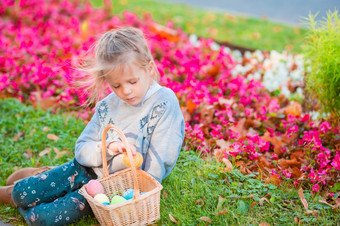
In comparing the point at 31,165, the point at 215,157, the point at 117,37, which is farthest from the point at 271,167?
the point at 31,165

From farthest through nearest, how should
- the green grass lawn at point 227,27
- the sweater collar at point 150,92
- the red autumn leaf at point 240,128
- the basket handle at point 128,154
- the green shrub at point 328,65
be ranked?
1. the green grass lawn at point 227,27
2. the red autumn leaf at point 240,128
3. the green shrub at point 328,65
4. the sweater collar at point 150,92
5. the basket handle at point 128,154

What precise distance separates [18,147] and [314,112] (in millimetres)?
2862

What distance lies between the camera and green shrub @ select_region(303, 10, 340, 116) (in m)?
3.20

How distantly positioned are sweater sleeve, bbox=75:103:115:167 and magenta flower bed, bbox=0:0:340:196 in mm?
559

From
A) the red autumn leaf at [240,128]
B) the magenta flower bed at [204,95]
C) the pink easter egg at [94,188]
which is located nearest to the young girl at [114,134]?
the pink easter egg at [94,188]

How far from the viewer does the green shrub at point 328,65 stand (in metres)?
3.20

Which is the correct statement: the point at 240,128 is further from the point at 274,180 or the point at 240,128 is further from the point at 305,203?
the point at 305,203

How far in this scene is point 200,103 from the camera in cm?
387

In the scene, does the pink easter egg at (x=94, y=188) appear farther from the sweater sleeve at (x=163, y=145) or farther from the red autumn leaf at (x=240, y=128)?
the red autumn leaf at (x=240, y=128)

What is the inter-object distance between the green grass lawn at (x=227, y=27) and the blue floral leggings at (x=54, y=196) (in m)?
4.46

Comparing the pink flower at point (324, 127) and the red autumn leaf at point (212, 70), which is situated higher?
the red autumn leaf at point (212, 70)

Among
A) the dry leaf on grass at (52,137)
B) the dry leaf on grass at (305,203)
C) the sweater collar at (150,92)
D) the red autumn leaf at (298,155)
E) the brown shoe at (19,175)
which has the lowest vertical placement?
the brown shoe at (19,175)

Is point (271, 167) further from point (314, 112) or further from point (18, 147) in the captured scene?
point (18, 147)

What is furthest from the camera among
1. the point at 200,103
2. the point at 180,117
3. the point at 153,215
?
the point at 200,103
